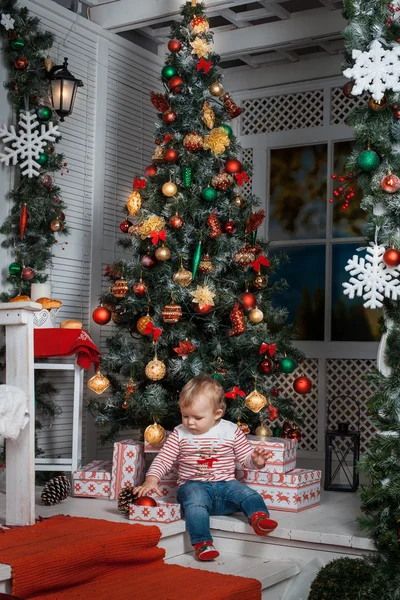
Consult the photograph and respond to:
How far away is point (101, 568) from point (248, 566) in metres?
0.73

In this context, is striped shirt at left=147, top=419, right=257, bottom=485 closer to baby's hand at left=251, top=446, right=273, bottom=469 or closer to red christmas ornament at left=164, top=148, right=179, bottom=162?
baby's hand at left=251, top=446, right=273, bottom=469

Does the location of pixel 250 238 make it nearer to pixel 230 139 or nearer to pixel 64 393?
pixel 230 139

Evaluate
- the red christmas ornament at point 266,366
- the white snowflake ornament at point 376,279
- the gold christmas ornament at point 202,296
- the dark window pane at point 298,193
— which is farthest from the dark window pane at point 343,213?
the white snowflake ornament at point 376,279

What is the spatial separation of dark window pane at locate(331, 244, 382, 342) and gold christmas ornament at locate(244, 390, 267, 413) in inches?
87.2

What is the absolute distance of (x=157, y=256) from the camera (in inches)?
193

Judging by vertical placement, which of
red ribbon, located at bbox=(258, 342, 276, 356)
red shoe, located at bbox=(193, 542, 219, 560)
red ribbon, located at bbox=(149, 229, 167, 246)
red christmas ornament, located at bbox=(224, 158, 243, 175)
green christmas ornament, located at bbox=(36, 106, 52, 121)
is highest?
green christmas ornament, located at bbox=(36, 106, 52, 121)

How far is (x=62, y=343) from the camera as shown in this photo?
4.99 metres

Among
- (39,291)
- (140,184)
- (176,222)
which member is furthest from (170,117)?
(39,291)

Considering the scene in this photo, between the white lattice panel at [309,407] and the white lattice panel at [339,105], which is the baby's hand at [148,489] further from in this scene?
the white lattice panel at [339,105]

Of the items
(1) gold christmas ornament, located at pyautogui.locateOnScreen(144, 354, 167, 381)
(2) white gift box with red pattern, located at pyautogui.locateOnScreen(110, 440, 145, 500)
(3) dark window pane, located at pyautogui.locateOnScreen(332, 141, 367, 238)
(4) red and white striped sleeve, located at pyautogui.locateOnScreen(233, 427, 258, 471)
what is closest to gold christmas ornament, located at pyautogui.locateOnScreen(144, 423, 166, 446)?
(2) white gift box with red pattern, located at pyautogui.locateOnScreen(110, 440, 145, 500)

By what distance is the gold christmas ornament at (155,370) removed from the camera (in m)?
4.78

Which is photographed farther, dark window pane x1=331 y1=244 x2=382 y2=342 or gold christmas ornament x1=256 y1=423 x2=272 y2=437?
dark window pane x1=331 y1=244 x2=382 y2=342

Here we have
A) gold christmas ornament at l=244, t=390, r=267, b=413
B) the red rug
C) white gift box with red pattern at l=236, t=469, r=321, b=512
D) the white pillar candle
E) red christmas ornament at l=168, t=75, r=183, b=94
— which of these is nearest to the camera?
the red rug

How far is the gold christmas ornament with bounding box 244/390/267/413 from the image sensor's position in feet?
15.6
